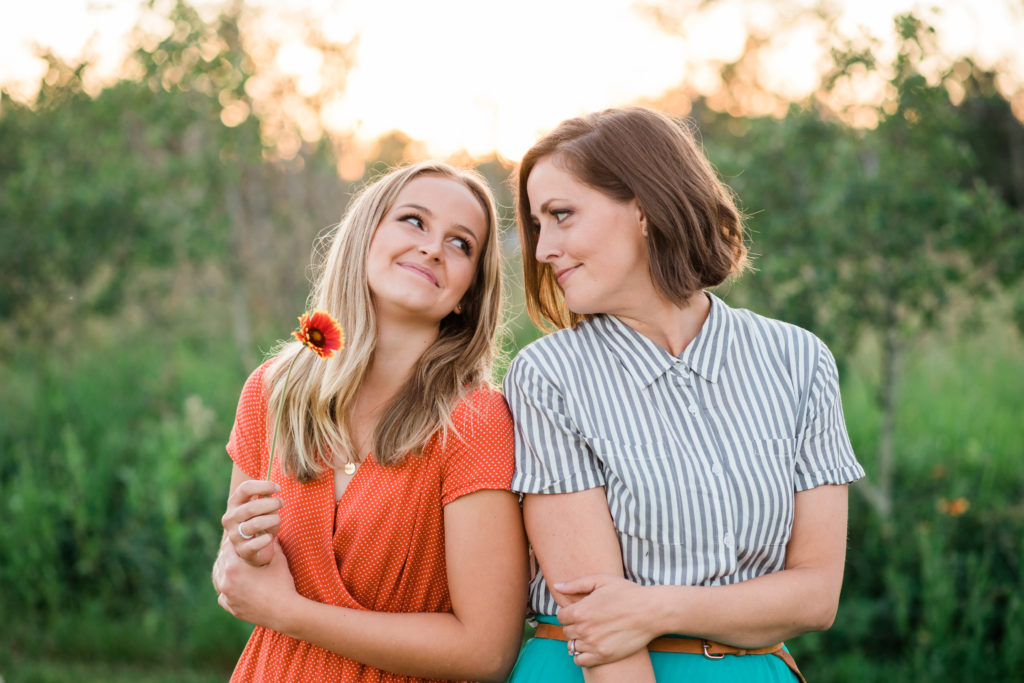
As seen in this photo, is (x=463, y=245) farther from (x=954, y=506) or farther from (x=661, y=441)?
(x=954, y=506)

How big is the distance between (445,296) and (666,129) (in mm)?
698

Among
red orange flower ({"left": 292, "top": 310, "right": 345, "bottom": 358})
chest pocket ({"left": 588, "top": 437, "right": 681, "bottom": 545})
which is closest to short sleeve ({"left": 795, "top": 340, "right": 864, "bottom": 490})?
chest pocket ({"left": 588, "top": 437, "right": 681, "bottom": 545})

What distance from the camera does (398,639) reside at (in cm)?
198

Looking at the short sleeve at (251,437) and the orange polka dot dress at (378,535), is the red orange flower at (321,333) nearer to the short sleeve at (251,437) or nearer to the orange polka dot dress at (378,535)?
the orange polka dot dress at (378,535)

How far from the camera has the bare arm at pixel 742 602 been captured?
173 cm

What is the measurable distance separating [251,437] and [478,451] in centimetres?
68

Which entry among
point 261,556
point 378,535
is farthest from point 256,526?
point 378,535

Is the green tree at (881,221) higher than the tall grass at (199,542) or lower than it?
higher

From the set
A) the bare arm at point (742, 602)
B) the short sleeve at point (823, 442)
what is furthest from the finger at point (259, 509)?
the short sleeve at point (823, 442)

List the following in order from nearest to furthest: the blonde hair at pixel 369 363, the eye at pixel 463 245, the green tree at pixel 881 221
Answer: the blonde hair at pixel 369 363 < the eye at pixel 463 245 < the green tree at pixel 881 221

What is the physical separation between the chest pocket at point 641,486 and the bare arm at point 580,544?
4 centimetres

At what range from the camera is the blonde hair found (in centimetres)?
212

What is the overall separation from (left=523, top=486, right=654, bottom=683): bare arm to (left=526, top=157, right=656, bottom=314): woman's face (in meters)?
0.46

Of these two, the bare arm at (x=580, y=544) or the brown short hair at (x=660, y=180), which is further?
the brown short hair at (x=660, y=180)
